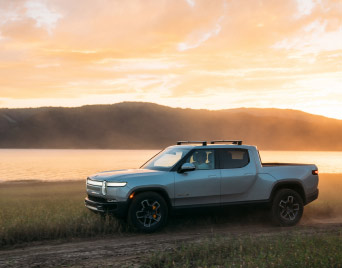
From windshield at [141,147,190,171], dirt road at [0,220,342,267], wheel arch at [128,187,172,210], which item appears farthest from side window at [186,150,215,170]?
dirt road at [0,220,342,267]

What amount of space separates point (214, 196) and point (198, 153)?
1.05 m

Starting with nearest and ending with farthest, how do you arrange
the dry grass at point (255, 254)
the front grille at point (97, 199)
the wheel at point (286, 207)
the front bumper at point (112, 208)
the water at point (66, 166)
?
the dry grass at point (255, 254), the front bumper at point (112, 208), the front grille at point (97, 199), the wheel at point (286, 207), the water at point (66, 166)

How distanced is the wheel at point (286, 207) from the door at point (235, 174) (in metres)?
0.89

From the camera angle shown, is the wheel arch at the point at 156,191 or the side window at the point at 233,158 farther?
the side window at the point at 233,158

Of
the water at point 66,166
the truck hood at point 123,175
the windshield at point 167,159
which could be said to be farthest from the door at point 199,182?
the water at point 66,166

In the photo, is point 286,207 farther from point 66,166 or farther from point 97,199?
point 66,166

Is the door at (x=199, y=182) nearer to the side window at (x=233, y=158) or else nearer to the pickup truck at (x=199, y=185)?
the pickup truck at (x=199, y=185)

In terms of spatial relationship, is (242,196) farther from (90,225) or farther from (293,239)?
(90,225)

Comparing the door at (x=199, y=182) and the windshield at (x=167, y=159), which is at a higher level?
the windshield at (x=167, y=159)

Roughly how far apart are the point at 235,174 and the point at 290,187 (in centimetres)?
177

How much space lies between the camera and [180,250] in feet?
26.0

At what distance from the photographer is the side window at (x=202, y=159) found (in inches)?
414

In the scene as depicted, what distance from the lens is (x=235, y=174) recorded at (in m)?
10.8

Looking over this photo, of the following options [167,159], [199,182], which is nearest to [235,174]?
[199,182]
